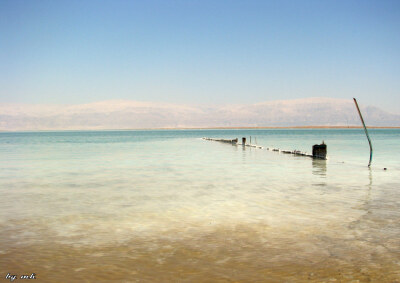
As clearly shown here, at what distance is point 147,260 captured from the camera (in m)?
6.88

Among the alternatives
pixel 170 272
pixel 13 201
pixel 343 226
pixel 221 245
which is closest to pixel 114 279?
pixel 170 272

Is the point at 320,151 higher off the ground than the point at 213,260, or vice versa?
the point at 213,260

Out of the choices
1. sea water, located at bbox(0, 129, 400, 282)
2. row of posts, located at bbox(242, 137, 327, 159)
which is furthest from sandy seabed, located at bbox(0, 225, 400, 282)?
row of posts, located at bbox(242, 137, 327, 159)

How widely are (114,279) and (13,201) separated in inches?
344

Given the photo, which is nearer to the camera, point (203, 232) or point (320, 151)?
point (203, 232)

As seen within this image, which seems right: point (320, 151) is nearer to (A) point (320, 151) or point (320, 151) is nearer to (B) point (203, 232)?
(A) point (320, 151)

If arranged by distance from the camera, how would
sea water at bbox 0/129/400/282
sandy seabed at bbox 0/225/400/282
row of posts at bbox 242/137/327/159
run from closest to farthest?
sandy seabed at bbox 0/225/400/282, sea water at bbox 0/129/400/282, row of posts at bbox 242/137/327/159

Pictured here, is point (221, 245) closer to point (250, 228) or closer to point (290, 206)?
point (250, 228)

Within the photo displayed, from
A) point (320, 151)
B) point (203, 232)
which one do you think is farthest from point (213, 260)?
point (320, 151)

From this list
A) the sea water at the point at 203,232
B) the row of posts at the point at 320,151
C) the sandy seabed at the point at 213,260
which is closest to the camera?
the sandy seabed at the point at 213,260

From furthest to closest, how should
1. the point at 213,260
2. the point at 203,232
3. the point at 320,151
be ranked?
the point at 320,151
the point at 203,232
the point at 213,260

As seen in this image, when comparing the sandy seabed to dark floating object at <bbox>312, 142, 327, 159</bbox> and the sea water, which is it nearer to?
the sea water

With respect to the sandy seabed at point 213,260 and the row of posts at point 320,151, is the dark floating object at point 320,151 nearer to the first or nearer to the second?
the row of posts at point 320,151

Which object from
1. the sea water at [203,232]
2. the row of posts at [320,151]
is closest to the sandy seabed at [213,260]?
the sea water at [203,232]
